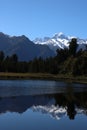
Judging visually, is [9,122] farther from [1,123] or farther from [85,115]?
[85,115]

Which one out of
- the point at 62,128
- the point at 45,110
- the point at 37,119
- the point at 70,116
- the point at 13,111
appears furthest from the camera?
the point at 45,110

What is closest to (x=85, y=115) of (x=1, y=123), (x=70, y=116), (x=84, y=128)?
(x=70, y=116)

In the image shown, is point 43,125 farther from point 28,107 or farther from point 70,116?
point 28,107

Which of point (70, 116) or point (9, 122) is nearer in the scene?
point (9, 122)

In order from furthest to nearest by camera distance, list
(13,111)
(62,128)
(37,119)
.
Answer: (13,111), (37,119), (62,128)

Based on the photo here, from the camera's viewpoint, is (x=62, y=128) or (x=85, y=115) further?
(x=85, y=115)

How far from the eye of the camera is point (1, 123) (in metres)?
36.9

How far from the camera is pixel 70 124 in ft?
126

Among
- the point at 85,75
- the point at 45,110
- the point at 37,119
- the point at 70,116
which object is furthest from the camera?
the point at 85,75

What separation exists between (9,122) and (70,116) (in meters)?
9.67

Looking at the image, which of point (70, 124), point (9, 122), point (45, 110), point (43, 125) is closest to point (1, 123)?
point (9, 122)

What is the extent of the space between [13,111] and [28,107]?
19.4 ft

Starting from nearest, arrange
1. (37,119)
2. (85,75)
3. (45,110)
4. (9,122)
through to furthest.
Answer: (9,122) → (37,119) → (45,110) → (85,75)

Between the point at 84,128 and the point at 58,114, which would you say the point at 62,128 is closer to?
the point at 84,128
